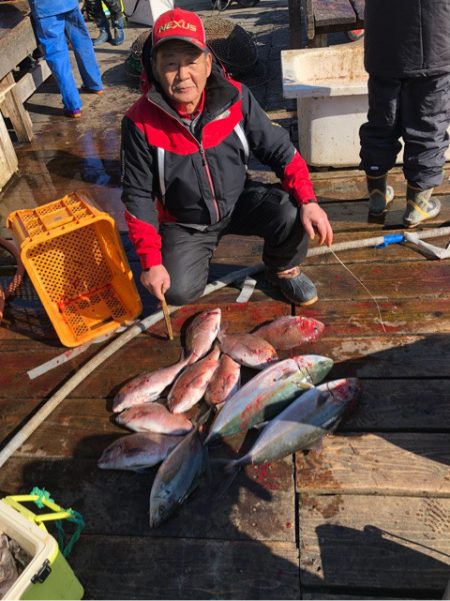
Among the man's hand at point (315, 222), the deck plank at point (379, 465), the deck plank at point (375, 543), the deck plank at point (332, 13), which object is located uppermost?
the deck plank at point (332, 13)

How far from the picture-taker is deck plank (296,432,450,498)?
83.7 inches

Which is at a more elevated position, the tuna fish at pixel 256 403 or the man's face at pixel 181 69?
the man's face at pixel 181 69

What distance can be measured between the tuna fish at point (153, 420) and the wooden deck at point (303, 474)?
Result: 91mm

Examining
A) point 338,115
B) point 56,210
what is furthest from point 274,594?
point 338,115

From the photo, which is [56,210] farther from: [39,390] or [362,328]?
[362,328]

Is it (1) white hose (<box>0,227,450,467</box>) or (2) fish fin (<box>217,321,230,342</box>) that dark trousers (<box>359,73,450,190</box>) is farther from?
(2) fish fin (<box>217,321,230,342</box>)

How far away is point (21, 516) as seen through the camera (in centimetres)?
159

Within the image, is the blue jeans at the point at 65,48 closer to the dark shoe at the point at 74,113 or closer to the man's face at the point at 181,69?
the dark shoe at the point at 74,113

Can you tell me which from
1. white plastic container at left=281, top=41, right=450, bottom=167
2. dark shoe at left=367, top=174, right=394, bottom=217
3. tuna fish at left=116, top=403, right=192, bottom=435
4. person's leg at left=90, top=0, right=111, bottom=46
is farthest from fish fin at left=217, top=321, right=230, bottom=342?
person's leg at left=90, top=0, right=111, bottom=46

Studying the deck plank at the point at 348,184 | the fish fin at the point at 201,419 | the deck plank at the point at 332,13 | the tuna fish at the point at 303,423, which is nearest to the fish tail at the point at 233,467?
the tuna fish at the point at 303,423

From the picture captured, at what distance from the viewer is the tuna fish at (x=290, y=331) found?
109 inches

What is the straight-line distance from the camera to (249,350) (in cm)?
268

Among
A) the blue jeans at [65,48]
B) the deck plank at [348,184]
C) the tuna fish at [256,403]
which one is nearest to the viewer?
the tuna fish at [256,403]

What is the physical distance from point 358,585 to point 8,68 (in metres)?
5.30
